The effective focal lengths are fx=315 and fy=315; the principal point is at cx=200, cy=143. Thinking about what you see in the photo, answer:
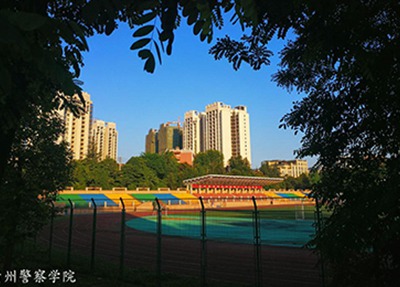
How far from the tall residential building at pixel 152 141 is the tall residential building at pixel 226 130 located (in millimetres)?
32882

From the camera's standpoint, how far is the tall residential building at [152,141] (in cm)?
18318

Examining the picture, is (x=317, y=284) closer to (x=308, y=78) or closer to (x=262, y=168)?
(x=308, y=78)

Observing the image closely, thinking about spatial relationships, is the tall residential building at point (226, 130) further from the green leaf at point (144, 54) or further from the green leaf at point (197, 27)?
the green leaf at point (144, 54)

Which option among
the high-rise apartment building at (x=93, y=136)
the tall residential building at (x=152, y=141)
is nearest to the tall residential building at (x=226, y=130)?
the tall residential building at (x=152, y=141)

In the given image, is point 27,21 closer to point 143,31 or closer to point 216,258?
point 143,31

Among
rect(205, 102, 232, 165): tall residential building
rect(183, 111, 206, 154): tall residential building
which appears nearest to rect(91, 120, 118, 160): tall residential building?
rect(183, 111, 206, 154): tall residential building

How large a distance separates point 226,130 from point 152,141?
49.8m

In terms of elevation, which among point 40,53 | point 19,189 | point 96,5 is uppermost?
point 96,5

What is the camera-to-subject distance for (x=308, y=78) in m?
5.30

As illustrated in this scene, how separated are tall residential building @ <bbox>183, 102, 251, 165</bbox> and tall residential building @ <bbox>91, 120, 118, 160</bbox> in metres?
45.4

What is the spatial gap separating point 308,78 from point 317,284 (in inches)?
285

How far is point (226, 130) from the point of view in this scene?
152750 millimetres

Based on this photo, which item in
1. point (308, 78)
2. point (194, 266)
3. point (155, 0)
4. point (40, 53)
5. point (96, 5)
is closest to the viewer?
point (40, 53)

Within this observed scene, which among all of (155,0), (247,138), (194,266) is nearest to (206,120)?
(247,138)
